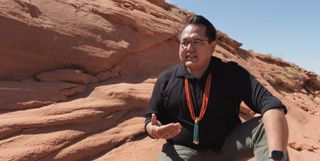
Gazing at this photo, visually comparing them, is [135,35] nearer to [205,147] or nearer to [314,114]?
[205,147]

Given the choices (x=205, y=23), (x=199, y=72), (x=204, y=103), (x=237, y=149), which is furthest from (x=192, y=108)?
(x=205, y=23)

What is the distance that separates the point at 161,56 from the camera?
6488 mm

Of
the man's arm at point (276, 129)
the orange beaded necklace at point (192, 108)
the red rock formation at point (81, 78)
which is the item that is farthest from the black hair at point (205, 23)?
the red rock formation at point (81, 78)

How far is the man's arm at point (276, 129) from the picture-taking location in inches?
93.5

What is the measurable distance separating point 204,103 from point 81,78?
2.60 meters

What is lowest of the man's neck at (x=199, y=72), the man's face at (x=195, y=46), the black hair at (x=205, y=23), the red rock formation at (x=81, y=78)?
the red rock formation at (x=81, y=78)

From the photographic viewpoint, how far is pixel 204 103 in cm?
288

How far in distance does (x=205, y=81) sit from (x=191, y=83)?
0.12 m

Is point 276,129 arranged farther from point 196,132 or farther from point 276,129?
point 196,132

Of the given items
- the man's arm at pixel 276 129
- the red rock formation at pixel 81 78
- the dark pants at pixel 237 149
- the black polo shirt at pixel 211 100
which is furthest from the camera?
the red rock formation at pixel 81 78

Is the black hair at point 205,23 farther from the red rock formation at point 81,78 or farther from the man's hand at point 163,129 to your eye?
the red rock formation at point 81,78

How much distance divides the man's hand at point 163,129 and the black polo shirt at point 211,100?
0.18 meters

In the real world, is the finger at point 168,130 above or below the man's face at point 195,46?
below

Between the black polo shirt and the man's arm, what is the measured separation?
11.1 inches
